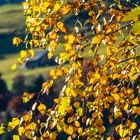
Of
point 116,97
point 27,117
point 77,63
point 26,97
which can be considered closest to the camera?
point 77,63

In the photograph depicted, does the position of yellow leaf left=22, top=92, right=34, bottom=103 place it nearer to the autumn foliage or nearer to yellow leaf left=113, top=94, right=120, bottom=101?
the autumn foliage

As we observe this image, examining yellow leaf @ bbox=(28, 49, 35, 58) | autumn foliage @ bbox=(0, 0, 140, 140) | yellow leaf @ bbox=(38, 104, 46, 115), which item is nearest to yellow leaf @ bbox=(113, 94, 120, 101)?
autumn foliage @ bbox=(0, 0, 140, 140)

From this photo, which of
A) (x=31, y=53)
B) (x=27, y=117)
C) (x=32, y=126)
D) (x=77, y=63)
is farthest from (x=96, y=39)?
(x=32, y=126)

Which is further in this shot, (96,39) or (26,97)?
(26,97)

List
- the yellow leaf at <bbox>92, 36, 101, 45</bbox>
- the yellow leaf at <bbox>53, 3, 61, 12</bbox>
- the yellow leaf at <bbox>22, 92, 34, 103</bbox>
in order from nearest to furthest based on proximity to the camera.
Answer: the yellow leaf at <bbox>92, 36, 101, 45</bbox>
the yellow leaf at <bbox>53, 3, 61, 12</bbox>
the yellow leaf at <bbox>22, 92, 34, 103</bbox>

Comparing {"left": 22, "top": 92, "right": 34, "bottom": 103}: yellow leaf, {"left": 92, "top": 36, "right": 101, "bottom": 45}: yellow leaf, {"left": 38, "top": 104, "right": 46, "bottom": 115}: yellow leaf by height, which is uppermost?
{"left": 92, "top": 36, "right": 101, "bottom": 45}: yellow leaf

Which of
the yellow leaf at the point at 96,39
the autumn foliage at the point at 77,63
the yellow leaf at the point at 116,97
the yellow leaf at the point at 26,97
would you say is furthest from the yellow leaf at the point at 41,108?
the yellow leaf at the point at 96,39

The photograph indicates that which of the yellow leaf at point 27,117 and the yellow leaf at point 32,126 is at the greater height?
the yellow leaf at point 27,117

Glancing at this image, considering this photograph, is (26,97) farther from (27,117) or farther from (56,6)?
(56,6)

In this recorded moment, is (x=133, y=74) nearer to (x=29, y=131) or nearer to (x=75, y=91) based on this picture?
(x=75, y=91)

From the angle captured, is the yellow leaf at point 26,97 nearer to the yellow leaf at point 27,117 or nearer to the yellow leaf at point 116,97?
the yellow leaf at point 27,117

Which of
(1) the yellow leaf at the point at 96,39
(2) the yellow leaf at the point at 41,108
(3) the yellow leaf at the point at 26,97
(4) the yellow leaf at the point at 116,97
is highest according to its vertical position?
(1) the yellow leaf at the point at 96,39

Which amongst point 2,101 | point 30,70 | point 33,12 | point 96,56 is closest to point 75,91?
point 96,56

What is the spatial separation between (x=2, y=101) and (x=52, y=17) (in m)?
109
